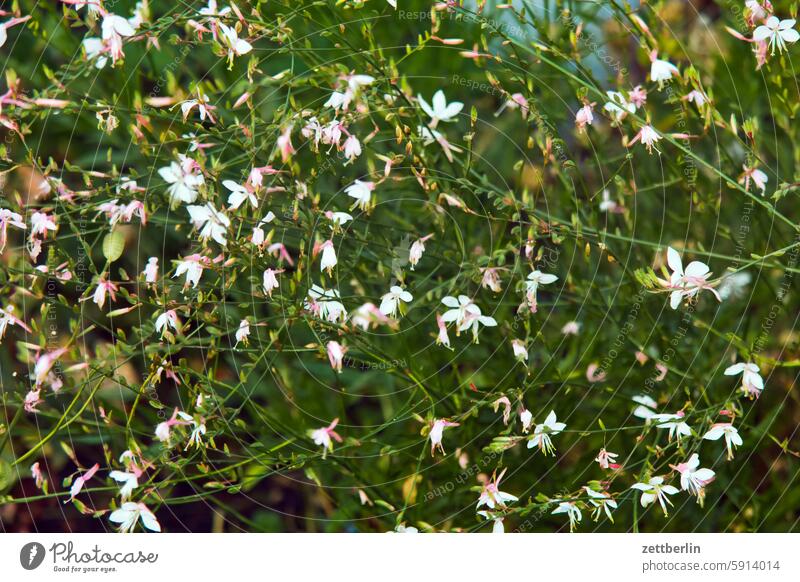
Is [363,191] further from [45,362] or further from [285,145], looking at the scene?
[45,362]

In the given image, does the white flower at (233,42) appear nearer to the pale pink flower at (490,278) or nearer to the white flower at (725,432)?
the pale pink flower at (490,278)

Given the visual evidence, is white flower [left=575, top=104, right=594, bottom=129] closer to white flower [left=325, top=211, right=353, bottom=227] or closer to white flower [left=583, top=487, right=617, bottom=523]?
white flower [left=325, top=211, right=353, bottom=227]

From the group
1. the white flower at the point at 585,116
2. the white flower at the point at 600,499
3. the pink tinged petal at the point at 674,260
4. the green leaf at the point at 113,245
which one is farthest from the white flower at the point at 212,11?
the white flower at the point at 600,499

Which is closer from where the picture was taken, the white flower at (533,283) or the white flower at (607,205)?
the white flower at (533,283)

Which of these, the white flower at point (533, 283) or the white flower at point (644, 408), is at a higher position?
the white flower at point (533, 283)

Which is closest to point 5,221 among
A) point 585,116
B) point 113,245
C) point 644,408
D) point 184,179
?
point 113,245

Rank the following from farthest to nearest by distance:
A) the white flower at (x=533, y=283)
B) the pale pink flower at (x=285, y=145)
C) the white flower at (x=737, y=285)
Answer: the white flower at (x=737, y=285) → the white flower at (x=533, y=283) → the pale pink flower at (x=285, y=145)

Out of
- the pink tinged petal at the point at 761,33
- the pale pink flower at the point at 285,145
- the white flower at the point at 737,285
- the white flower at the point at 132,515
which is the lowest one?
Result: the white flower at the point at 132,515
